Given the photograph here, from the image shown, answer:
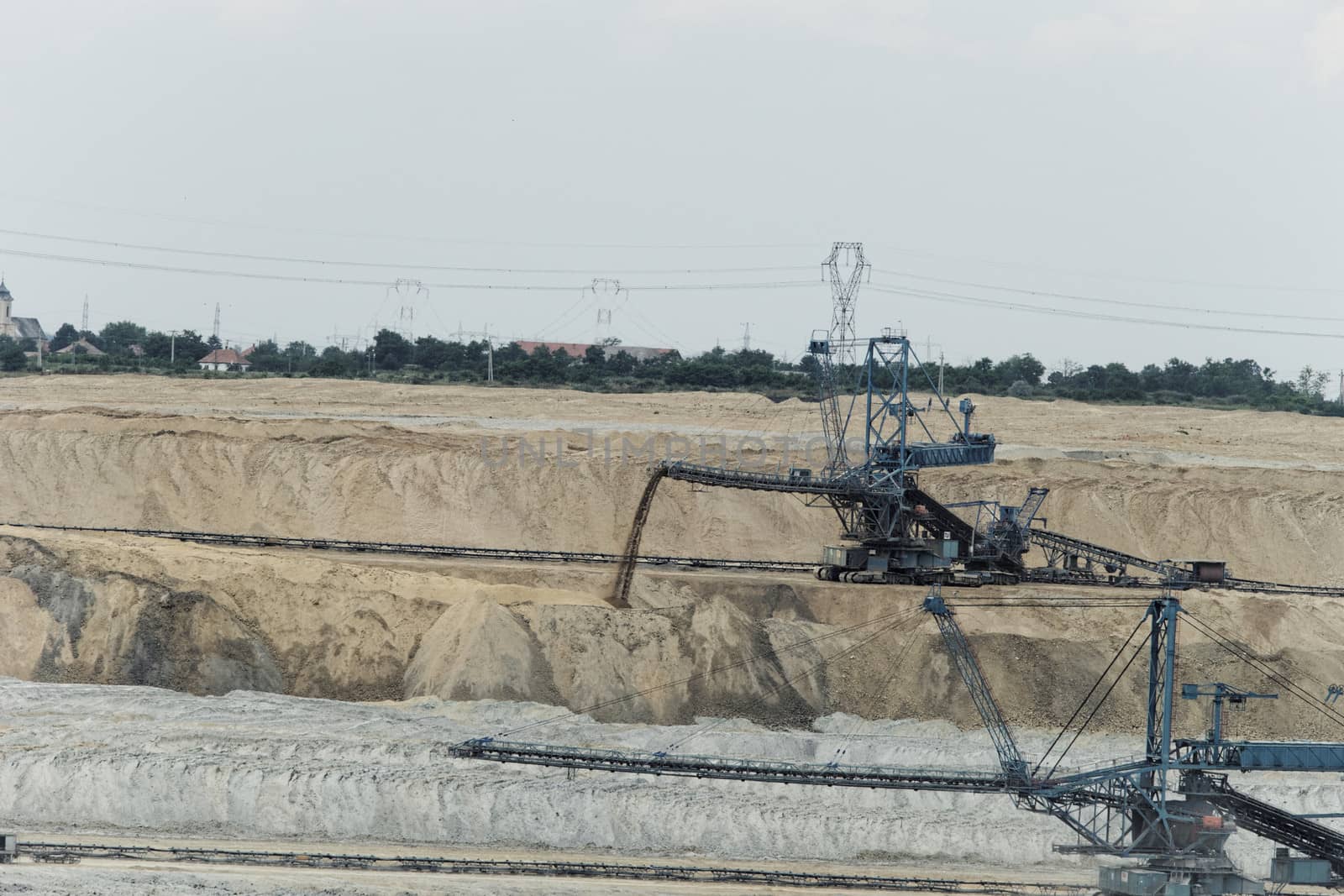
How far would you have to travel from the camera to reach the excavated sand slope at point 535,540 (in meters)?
58.9

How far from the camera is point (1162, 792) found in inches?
1724

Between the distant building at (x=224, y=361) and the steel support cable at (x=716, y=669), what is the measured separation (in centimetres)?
8550

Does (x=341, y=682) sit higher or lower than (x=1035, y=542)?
lower

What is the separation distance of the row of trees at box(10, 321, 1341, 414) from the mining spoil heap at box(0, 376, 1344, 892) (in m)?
30.5

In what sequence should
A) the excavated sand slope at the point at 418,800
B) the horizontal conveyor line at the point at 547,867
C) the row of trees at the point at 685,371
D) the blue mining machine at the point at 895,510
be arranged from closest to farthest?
the horizontal conveyor line at the point at 547,867 → the excavated sand slope at the point at 418,800 → the blue mining machine at the point at 895,510 → the row of trees at the point at 685,371

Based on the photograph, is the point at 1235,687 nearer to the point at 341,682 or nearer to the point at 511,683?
the point at 511,683

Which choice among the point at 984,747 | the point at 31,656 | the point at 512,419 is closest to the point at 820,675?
the point at 984,747

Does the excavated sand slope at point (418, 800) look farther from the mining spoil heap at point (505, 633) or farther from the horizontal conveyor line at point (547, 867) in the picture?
the horizontal conveyor line at point (547, 867)

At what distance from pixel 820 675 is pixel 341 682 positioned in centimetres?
1578

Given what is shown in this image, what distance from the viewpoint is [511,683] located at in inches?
2260

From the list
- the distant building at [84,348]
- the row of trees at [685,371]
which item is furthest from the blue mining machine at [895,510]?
the distant building at [84,348]

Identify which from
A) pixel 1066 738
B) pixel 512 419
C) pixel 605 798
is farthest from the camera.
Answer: pixel 512 419

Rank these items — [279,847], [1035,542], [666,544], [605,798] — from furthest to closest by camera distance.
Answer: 1. [666,544]
2. [1035,542]
3. [605,798]
4. [279,847]

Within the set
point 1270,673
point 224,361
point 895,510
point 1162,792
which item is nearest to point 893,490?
point 895,510
